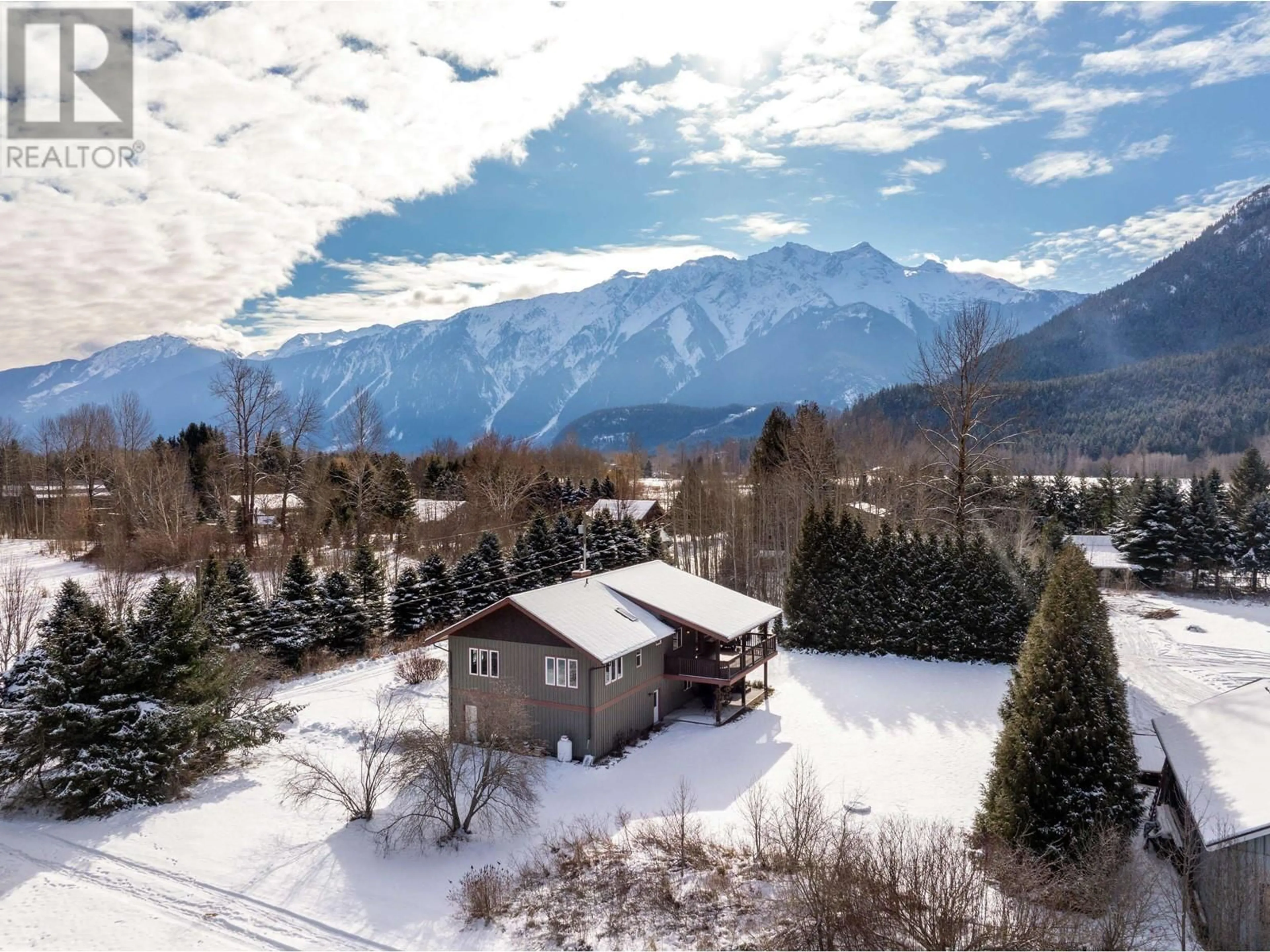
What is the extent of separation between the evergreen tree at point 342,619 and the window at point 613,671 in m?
16.5

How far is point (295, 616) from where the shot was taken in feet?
114

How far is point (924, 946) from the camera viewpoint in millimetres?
12039

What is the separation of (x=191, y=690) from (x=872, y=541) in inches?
1131

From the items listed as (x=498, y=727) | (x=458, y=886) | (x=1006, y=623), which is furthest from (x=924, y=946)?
(x=1006, y=623)

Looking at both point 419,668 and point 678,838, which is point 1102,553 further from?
point 678,838

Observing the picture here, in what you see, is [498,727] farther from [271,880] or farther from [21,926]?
[21,926]

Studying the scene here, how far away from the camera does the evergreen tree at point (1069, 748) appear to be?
640 inches

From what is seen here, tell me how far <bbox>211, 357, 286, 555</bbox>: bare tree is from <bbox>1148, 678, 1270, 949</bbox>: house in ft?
158

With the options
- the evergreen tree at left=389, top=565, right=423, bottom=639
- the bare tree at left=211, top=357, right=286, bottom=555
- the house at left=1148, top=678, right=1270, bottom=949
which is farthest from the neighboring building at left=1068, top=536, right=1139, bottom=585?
the bare tree at left=211, top=357, right=286, bottom=555

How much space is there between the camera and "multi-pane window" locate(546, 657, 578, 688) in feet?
82.2

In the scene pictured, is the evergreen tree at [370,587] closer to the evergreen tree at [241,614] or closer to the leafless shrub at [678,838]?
the evergreen tree at [241,614]

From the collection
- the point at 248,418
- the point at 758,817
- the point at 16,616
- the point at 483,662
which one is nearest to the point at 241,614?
the point at 16,616

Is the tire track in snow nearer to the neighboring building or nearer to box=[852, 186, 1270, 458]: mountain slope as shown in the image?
the neighboring building

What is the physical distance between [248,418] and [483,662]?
32431 mm
